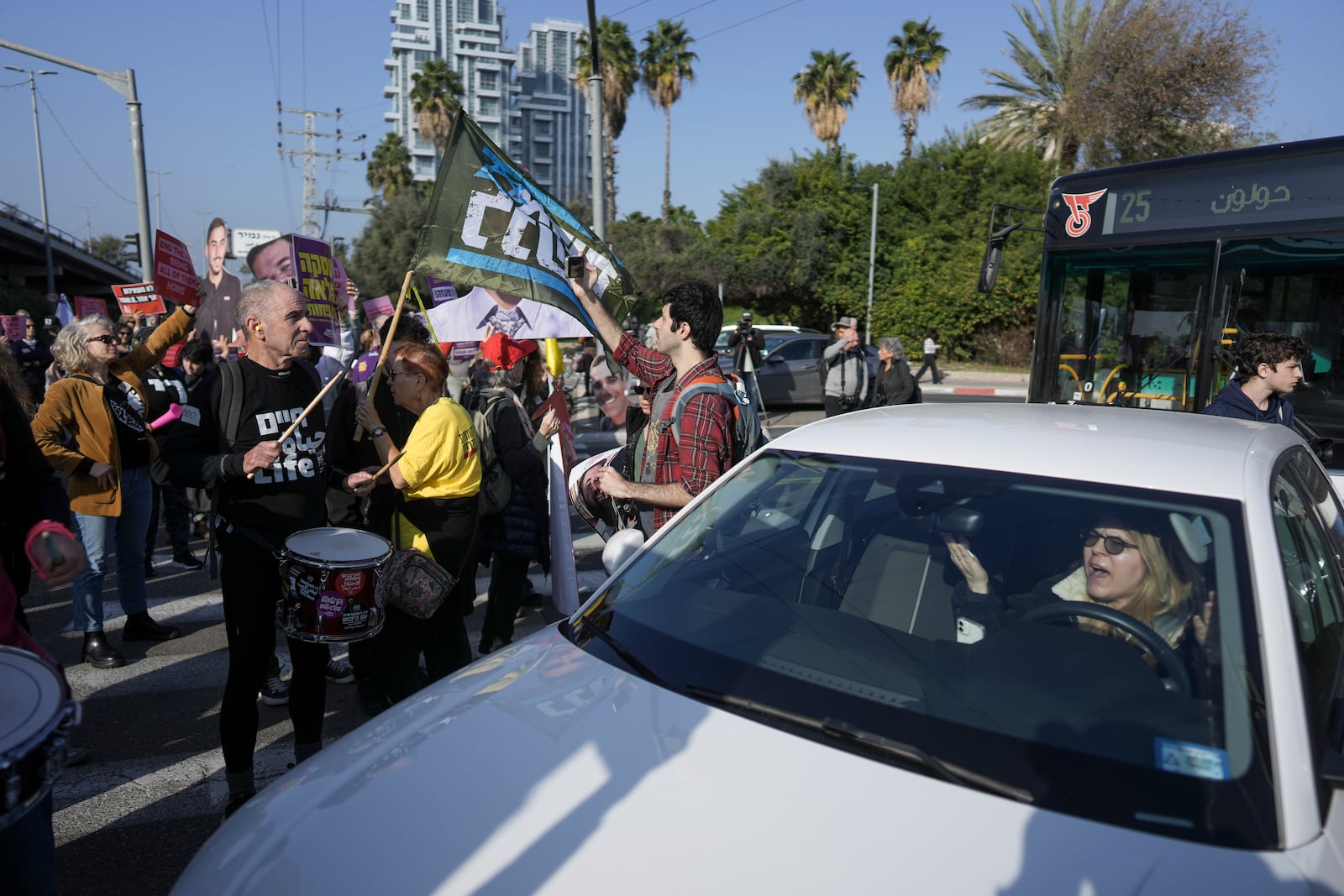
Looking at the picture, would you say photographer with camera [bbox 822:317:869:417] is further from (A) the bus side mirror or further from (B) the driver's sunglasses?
(B) the driver's sunglasses

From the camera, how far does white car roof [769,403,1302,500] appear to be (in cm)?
227

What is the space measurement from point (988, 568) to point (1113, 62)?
2757 centimetres

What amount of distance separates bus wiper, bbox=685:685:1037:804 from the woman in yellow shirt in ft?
7.13

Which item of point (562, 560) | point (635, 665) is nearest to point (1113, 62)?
point (562, 560)

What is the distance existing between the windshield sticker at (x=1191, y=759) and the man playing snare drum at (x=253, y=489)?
289cm

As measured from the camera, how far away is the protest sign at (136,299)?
7700mm

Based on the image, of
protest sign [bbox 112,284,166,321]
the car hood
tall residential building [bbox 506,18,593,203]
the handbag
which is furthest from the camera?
tall residential building [bbox 506,18,593,203]

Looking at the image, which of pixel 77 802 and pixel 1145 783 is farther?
pixel 77 802

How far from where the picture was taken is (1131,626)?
218cm

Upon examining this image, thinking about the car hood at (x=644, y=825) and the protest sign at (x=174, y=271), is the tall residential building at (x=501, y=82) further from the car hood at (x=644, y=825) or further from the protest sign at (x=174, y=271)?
the car hood at (x=644, y=825)

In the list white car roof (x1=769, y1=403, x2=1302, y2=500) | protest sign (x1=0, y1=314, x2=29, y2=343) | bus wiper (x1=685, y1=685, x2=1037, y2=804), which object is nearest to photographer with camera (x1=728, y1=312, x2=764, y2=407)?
white car roof (x1=769, y1=403, x2=1302, y2=500)

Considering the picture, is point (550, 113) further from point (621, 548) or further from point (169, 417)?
point (621, 548)

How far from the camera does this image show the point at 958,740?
1.92 meters

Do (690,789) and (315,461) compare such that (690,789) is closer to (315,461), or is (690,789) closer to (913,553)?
(913,553)
